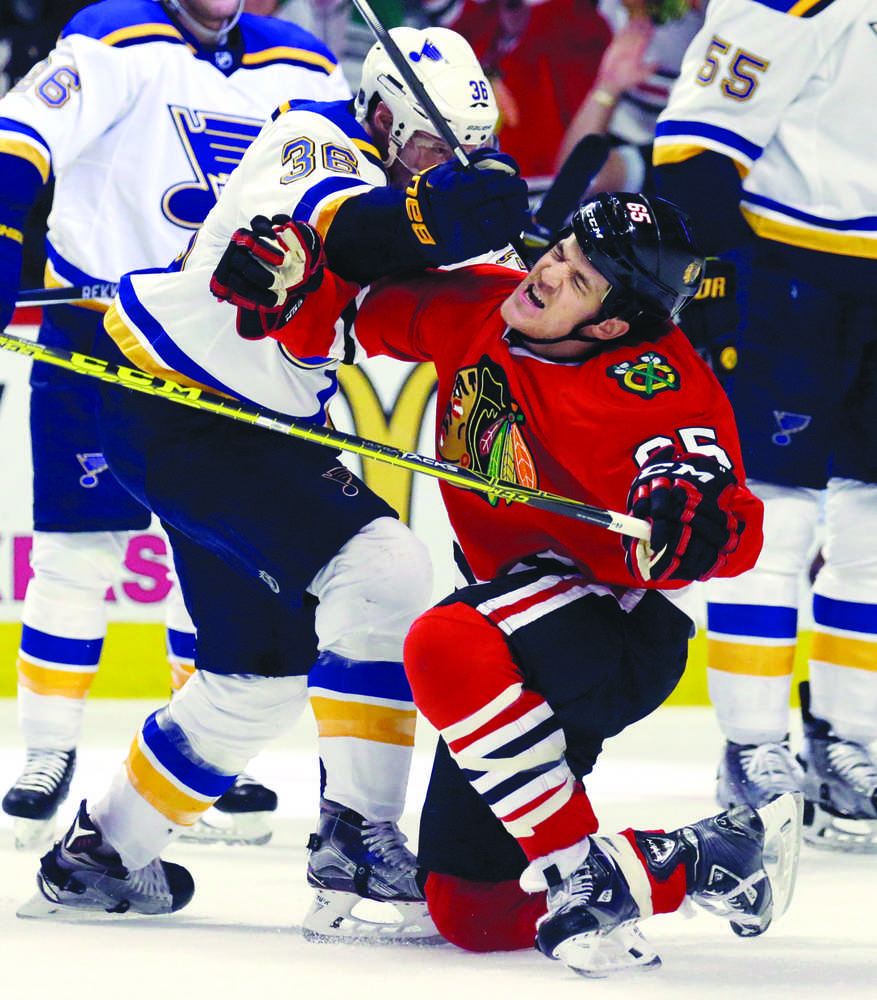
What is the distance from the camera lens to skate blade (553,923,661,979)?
1861 mm

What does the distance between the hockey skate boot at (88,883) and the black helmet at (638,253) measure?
3.14ft

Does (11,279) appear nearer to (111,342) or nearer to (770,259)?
(111,342)

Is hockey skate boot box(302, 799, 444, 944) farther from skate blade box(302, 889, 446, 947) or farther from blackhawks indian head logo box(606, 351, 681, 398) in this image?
blackhawks indian head logo box(606, 351, 681, 398)

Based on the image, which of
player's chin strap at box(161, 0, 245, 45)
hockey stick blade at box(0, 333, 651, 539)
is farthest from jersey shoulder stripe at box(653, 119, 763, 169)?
hockey stick blade at box(0, 333, 651, 539)

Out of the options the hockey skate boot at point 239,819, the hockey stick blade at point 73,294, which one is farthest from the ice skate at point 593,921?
the hockey stick blade at point 73,294

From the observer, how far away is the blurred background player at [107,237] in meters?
3.02

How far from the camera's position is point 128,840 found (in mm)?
2229

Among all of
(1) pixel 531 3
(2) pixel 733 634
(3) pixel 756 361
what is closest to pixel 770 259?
(3) pixel 756 361

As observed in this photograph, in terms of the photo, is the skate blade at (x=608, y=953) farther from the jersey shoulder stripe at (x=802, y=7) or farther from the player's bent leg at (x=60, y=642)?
the jersey shoulder stripe at (x=802, y=7)

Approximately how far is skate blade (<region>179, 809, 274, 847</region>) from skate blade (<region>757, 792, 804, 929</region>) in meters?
1.15

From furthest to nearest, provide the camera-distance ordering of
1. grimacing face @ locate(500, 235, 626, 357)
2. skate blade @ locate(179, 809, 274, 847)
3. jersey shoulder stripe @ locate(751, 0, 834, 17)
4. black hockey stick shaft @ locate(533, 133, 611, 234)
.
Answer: black hockey stick shaft @ locate(533, 133, 611, 234), skate blade @ locate(179, 809, 274, 847), jersey shoulder stripe @ locate(751, 0, 834, 17), grimacing face @ locate(500, 235, 626, 357)

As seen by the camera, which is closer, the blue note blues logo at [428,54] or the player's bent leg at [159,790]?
the player's bent leg at [159,790]

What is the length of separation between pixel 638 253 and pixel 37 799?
148 centimetres

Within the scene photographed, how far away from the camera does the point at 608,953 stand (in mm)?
1896
